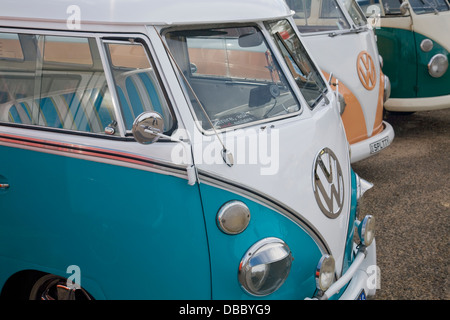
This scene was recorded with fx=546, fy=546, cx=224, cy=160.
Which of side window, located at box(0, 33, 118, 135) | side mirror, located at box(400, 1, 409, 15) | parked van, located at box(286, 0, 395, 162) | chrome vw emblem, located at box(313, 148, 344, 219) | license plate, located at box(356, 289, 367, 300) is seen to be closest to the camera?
side window, located at box(0, 33, 118, 135)

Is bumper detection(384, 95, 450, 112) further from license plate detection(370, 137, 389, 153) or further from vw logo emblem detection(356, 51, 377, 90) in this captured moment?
license plate detection(370, 137, 389, 153)

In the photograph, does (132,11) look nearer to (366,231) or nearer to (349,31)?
(366,231)

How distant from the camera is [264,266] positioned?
7.95 ft

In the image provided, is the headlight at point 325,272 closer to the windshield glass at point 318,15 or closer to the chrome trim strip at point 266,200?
the chrome trim strip at point 266,200

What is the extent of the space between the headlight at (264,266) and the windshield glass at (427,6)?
534cm

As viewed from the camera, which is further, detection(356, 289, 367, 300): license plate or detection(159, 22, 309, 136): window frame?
detection(356, 289, 367, 300): license plate

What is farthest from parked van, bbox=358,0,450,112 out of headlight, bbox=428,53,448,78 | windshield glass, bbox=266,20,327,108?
windshield glass, bbox=266,20,327,108

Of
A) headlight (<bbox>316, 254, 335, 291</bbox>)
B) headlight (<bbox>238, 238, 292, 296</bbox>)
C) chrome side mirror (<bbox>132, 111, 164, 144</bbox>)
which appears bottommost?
headlight (<bbox>316, 254, 335, 291</bbox>)

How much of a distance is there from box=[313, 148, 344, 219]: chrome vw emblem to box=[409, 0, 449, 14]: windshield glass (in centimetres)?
467

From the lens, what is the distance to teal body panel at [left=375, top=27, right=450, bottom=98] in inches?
265

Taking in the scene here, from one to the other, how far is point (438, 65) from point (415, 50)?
0.34 metres

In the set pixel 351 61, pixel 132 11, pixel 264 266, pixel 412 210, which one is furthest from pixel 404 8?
pixel 264 266

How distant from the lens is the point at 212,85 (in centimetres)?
272

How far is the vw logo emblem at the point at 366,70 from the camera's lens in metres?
5.37
